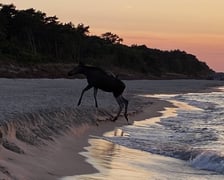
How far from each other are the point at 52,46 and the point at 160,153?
65.0 m

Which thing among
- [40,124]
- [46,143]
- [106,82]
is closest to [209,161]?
[46,143]

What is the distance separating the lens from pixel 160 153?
40.5ft

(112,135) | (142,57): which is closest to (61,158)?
(112,135)

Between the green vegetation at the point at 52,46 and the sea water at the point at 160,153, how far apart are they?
34630 millimetres

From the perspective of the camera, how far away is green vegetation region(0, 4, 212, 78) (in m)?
58.3

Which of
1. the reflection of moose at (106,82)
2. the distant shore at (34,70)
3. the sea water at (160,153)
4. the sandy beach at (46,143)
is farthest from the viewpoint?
the distant shore at (34,70)

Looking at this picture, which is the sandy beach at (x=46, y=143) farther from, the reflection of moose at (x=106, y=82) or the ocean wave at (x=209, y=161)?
the ocean wave at (x=209, y=161)

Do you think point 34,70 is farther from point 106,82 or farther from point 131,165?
point 131,165

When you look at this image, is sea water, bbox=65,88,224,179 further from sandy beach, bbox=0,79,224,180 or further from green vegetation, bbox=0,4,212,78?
green vegetation, bbox=0,4,212,78

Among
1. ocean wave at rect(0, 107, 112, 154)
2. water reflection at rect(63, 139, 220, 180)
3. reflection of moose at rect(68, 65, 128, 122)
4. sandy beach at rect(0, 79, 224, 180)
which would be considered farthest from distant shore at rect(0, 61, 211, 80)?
water reflection at rect(63, 139, 220, 180)

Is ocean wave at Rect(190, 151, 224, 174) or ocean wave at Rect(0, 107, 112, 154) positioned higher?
ocean wave at Rect(0, 107, 112, 154)

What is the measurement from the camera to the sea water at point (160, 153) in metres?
9.55

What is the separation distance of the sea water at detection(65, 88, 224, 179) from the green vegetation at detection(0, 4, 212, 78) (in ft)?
114

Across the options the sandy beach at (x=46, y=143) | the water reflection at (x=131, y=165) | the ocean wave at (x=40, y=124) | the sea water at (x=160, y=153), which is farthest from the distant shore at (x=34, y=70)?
the water reflection at (x=131, y=165)
